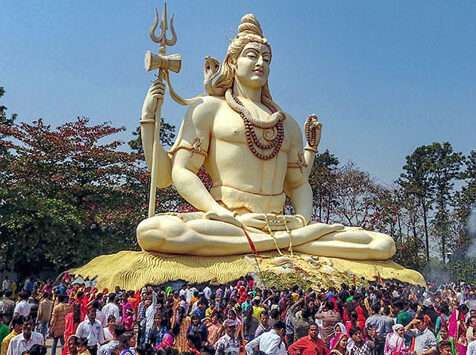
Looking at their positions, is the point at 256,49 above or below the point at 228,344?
above

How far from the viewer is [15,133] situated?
2286 centimetres

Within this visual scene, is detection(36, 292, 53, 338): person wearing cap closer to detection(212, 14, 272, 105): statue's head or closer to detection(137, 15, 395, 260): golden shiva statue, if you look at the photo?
detection(137, 15, 395, 260): golden shiva statue

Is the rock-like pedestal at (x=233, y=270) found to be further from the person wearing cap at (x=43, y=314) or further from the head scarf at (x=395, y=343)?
the head scarf at (x=395, y=343)

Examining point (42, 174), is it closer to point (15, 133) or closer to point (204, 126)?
point (15, 133)

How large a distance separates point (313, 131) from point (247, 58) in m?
2.72

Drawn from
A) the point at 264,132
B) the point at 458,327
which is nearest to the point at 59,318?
the point at 458,327

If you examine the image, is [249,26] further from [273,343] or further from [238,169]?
[273,343]

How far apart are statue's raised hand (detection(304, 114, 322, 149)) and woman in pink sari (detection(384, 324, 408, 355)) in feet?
37.0

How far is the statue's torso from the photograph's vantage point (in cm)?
1602

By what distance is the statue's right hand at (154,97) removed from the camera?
1520cm

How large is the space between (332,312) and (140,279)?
7045 mm

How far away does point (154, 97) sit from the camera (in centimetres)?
1517

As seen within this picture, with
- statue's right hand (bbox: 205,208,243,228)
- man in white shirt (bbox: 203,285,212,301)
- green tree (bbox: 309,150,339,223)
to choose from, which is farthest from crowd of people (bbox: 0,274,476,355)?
green tree (bbox: 309,150,339,223)

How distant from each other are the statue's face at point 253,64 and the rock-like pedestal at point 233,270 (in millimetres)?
4717
